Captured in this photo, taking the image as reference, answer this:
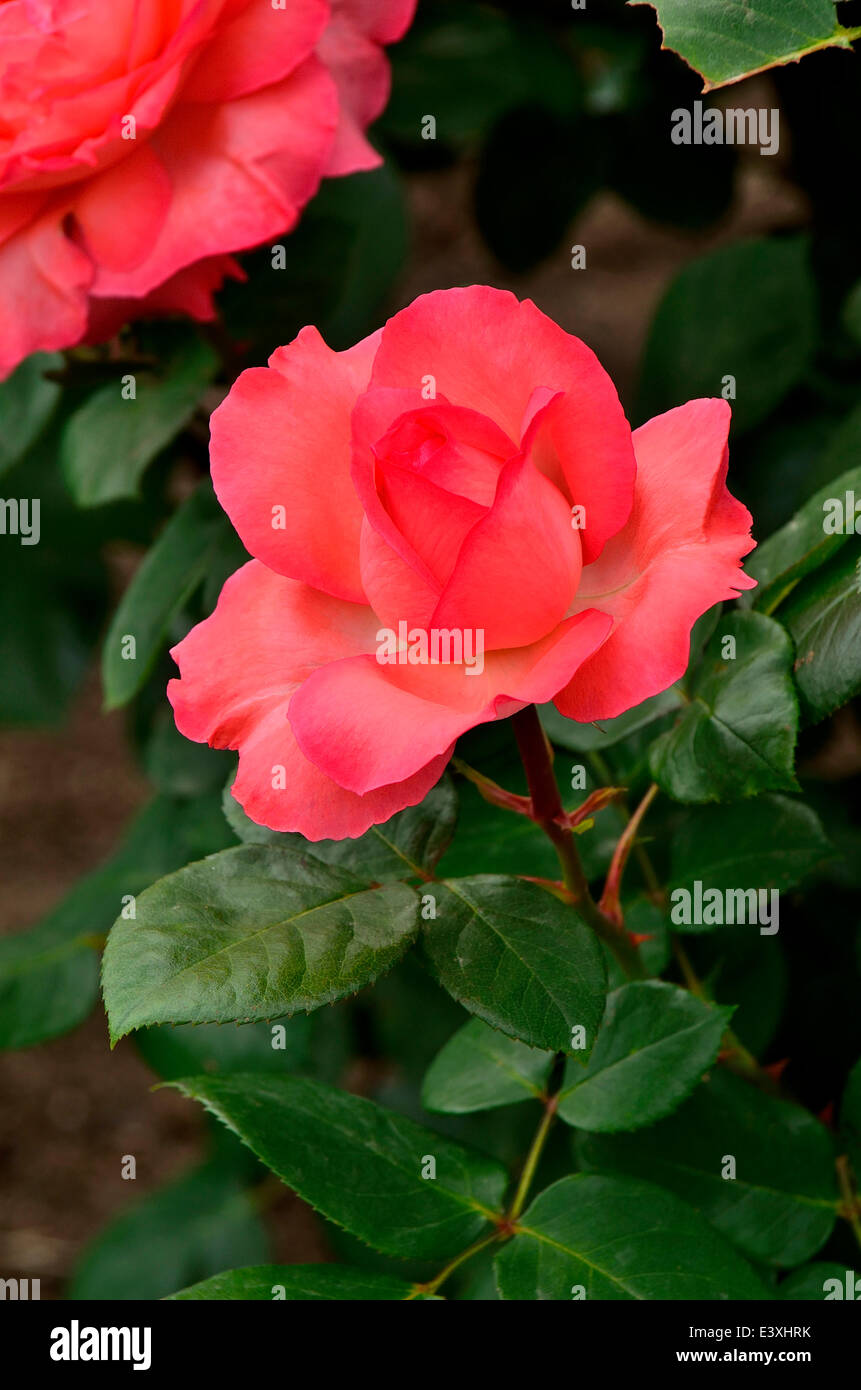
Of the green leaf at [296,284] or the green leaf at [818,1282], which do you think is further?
the green leaf at [296,284]

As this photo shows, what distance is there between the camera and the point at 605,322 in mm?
1977

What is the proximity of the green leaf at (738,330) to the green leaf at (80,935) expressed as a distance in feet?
1.37

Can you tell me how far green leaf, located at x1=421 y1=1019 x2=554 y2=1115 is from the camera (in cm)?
55

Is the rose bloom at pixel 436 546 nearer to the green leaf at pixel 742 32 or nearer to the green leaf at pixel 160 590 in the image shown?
the green leaf at pixel 742 32

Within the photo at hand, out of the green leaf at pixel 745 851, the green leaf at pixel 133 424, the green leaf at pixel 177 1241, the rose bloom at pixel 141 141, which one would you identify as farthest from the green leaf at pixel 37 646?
the green leaf at pixel 745 851

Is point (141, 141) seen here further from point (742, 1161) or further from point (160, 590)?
point (742, 1161)

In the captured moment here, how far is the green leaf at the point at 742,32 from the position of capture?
44 cm

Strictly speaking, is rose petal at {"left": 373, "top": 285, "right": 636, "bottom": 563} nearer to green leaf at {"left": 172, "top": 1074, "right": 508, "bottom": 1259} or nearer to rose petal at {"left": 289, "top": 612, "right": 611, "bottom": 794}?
rose petal at {"left": 289, "top": 612, "right": 611, "bottom": 794}

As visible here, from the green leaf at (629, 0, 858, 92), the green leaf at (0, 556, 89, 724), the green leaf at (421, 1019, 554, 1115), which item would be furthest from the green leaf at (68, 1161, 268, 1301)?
the green leaf at (629, 0, 858, 92)

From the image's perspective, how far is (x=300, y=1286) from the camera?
46 centimetres

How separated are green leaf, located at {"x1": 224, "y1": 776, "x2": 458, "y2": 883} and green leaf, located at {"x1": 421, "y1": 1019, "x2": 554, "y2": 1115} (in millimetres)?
120

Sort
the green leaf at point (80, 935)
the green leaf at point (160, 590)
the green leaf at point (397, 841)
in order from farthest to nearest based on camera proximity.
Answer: the green leaf at point (80, 935) → the green leaf at point (160, 590) → the green leaf at point (397, 841)

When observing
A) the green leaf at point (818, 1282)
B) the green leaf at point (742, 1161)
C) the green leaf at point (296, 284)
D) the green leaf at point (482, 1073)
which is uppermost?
the green leaf at point (296, 284)

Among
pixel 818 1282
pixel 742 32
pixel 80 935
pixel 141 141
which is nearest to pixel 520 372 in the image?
pixel 742 32
